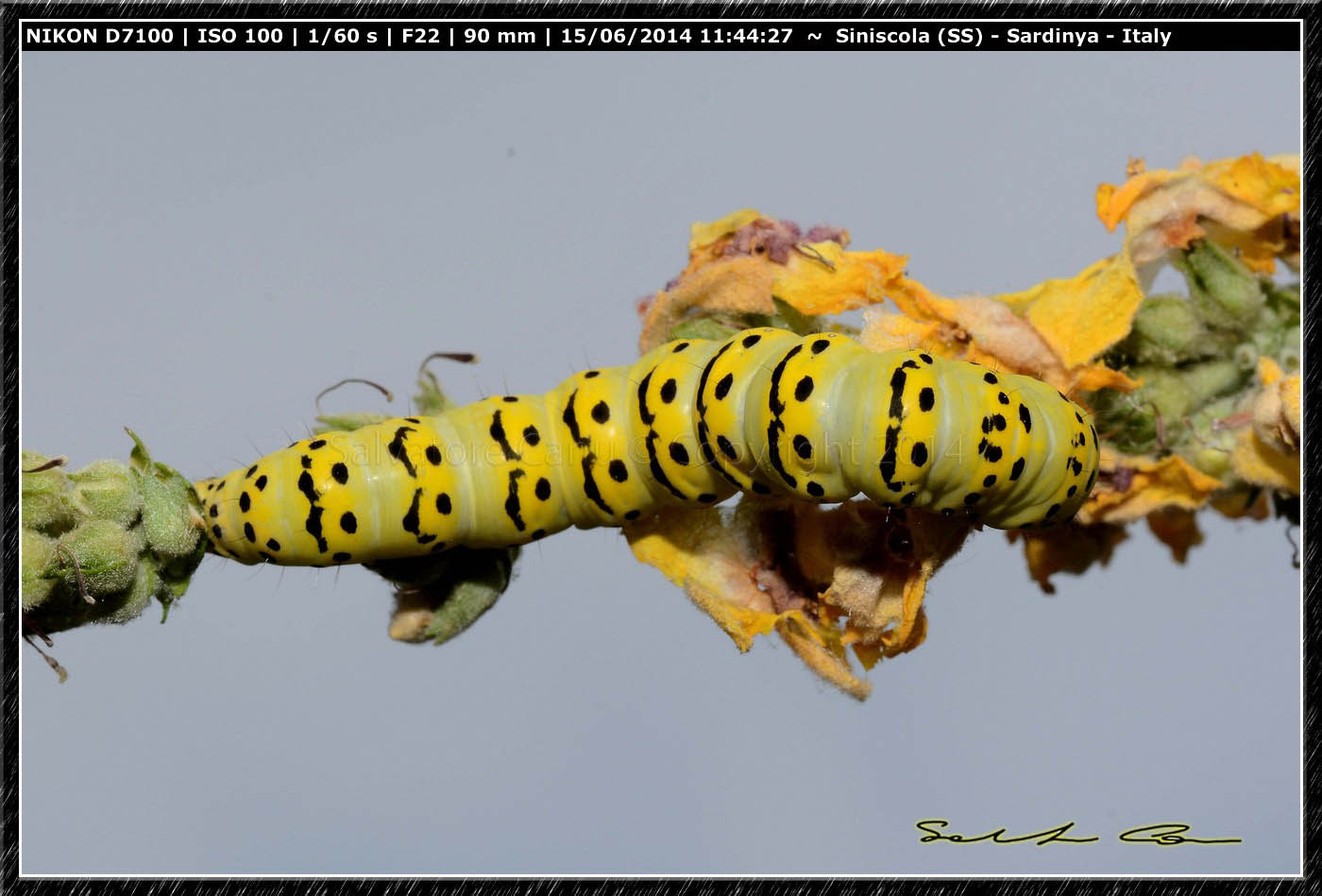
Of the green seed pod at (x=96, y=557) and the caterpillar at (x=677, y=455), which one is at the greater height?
the caterpillar at (x=677, y=455)

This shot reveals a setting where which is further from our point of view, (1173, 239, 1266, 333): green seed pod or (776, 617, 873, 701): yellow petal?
(1173, 239, 1266, 333): green seed pod

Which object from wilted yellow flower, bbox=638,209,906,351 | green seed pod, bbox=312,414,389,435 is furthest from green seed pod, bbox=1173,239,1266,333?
green seed pod, bbox=312,414,389,435

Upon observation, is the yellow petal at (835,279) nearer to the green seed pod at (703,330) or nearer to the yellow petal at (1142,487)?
the green seed pod at (703,330)

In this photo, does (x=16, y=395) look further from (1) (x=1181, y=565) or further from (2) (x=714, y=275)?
(1) (x=1181, y=565)

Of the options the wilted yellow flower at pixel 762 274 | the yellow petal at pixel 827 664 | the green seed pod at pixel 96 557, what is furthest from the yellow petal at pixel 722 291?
the green seed pod at pixel 96 557

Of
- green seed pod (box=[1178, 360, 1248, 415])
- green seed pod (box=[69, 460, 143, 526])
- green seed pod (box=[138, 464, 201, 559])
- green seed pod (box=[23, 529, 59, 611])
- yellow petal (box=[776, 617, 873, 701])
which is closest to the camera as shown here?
green seed pod (box=[23, 529, 59, 611])

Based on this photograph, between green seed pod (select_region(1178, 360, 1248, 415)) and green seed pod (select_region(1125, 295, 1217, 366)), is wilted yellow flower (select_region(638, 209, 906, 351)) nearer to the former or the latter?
green seed pod (select_region(1125, 295, 1217, 366))

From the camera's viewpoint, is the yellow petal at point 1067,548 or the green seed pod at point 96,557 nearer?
the green seed pod at point 96,557
